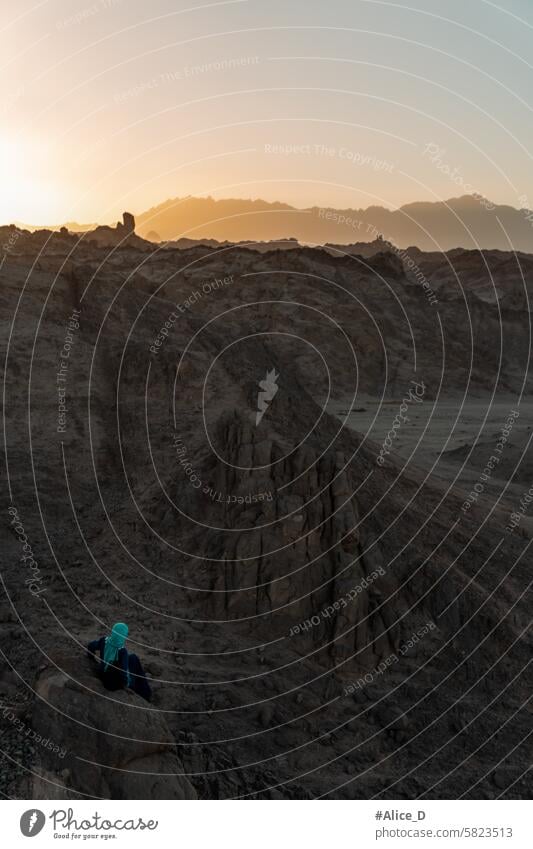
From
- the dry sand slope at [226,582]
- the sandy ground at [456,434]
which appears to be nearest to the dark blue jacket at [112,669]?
the dry sand slope at [226,582]

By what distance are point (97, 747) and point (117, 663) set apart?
1.53 m

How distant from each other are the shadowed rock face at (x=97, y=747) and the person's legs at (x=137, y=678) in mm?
671

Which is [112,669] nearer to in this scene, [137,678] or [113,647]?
[113,647]

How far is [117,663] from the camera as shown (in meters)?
12.0

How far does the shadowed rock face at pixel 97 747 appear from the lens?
1033 cm

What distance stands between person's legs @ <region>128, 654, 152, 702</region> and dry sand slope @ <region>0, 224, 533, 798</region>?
66 cm

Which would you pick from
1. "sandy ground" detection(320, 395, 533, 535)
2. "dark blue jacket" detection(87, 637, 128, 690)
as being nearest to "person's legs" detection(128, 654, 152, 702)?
"dark blue jacket" detection(87, 637, 128, 690)

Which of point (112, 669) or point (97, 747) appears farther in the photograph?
point (112, 669)

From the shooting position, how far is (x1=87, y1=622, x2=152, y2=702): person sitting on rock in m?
11.7

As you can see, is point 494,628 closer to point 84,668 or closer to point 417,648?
point 417,648

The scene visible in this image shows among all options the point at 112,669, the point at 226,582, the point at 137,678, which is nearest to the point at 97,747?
the point at 112,669

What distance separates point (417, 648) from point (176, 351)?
45.8 feet

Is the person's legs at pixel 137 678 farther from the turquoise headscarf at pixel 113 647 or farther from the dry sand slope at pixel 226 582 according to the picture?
the dry sand slope at pixel 226 582

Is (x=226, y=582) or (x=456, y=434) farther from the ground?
(x=456, y=434)
